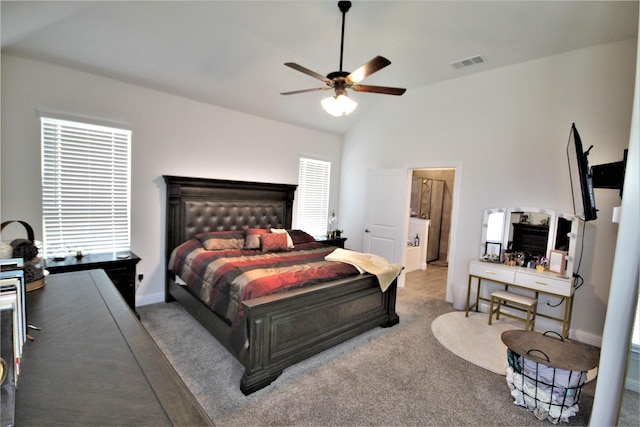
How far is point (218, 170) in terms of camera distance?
4.26 meters

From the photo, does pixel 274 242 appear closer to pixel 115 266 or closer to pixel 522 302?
pixel 115 266

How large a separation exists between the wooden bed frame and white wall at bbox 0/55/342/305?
0.68 ft

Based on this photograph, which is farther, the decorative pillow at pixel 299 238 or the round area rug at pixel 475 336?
the decorative pillow at pixel 299 238

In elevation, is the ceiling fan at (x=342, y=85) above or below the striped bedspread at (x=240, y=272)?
above

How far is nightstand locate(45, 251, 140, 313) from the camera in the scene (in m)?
2.95

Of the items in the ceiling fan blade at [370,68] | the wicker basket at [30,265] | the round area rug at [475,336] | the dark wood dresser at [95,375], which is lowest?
the round area rug at [475,336]

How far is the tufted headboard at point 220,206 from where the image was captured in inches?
151

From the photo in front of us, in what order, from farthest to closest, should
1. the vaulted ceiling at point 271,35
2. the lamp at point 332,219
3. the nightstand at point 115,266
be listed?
the lamp at point 332,219 → the nightstand at point 115,266 → the vaulted ceiling at point 271,35

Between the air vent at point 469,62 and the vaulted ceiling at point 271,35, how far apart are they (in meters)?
0.08

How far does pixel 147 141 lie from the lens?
365cm

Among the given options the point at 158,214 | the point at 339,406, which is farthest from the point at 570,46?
the point at 158,214

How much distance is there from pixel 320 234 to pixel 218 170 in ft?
7.74

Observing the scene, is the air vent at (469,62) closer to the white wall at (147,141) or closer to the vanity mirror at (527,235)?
the vanity mirror at (527,235)

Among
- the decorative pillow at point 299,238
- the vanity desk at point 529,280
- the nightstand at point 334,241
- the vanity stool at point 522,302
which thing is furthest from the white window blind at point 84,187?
the vanity stool at point 522,302
